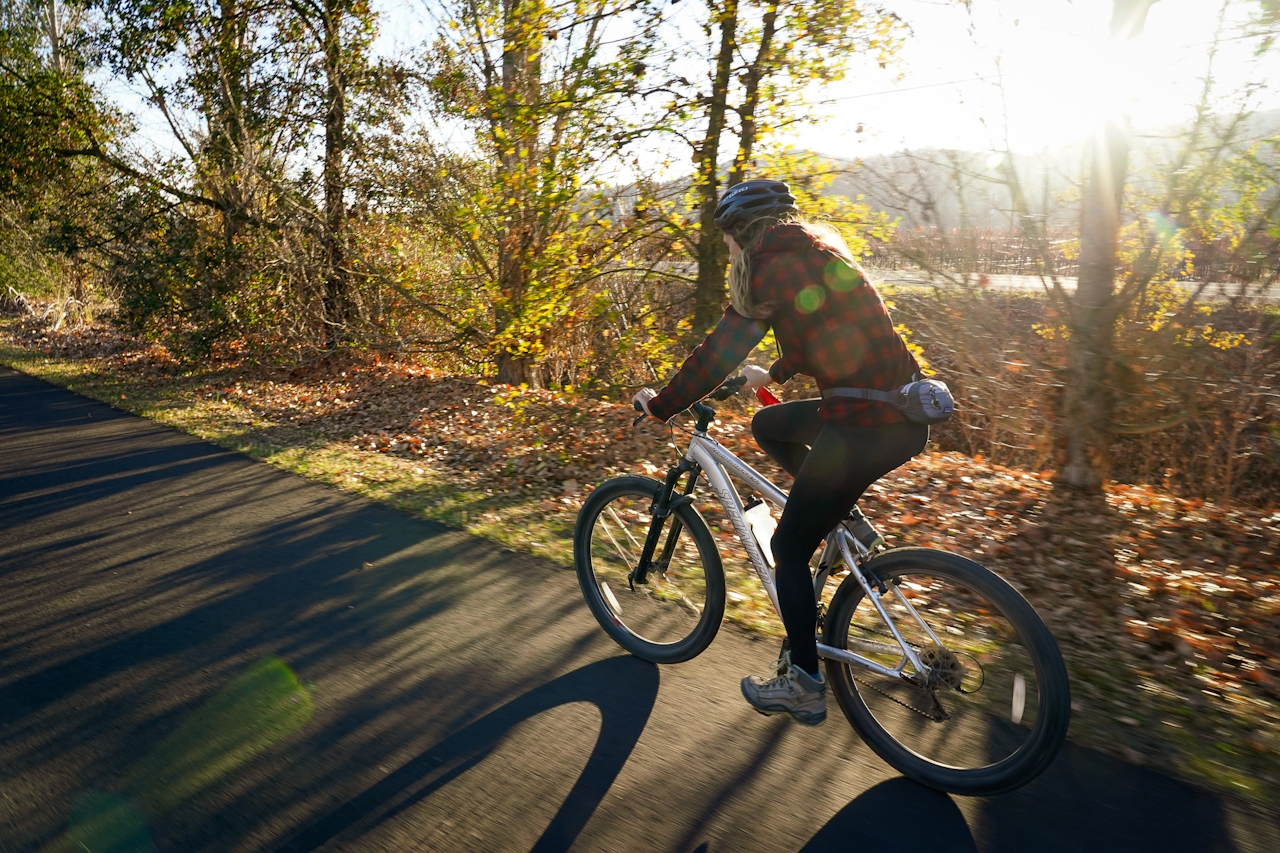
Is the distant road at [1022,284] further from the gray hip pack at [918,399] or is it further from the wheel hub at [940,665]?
the wheel hub at [940,665]

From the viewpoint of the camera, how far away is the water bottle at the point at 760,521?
368 cm

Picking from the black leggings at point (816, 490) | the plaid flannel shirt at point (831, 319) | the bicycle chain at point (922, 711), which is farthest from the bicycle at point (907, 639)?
the plaid flannel shirt at point (831, 319)

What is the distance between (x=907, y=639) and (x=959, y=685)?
24 cm

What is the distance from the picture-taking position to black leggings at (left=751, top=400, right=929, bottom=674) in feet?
10.1

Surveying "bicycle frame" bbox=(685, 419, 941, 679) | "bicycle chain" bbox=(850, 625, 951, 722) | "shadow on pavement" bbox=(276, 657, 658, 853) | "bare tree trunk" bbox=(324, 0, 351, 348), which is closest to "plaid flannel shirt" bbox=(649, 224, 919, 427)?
"bicycle frame" bbox=(685, 419, 941, 679)

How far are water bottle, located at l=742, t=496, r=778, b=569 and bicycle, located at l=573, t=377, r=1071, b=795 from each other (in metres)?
0.02

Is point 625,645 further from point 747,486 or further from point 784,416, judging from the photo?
point 784,416

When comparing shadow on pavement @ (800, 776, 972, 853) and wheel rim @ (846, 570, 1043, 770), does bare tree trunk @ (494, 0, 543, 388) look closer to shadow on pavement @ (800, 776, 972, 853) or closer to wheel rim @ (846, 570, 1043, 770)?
wheel rim @ (846, 570, 1043, 770)

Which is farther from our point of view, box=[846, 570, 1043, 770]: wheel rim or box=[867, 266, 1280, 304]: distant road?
box=[867, 266, 1280, 304]: distant road

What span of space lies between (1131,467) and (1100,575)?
6132 millimetres

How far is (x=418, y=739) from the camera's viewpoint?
11.2 ft

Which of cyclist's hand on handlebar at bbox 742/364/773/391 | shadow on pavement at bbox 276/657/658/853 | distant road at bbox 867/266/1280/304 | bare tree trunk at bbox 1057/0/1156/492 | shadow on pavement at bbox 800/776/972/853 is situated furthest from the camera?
→ distant road at bbox 867/266/1280/304

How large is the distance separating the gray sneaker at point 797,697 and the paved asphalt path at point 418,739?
0.16 meters

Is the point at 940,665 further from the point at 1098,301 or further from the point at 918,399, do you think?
the point at 1098,301
